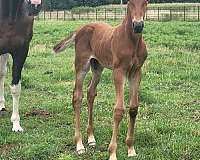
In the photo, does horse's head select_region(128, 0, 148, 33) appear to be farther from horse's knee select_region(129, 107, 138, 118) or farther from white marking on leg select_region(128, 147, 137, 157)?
white marking on leg select_region(128, 147, 137, 157)

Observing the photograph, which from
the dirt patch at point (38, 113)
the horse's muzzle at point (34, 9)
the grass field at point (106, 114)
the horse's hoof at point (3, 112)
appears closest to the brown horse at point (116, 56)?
the grass field at point (106, 114)

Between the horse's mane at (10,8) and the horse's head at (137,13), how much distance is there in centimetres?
278

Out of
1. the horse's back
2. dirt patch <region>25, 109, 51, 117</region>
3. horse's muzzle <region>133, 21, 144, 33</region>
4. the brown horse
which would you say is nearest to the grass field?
dirt patch <region>25, 109, 51, 117</region>

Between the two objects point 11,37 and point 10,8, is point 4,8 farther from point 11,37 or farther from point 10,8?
point 11,37

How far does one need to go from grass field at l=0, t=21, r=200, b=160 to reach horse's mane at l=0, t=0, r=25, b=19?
1961 mm

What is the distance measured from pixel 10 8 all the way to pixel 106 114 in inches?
104

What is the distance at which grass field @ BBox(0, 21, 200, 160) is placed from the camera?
21.4ft

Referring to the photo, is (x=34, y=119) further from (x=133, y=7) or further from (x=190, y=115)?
(x=133, y=7)

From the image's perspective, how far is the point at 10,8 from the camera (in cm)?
791

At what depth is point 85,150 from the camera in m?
6.70

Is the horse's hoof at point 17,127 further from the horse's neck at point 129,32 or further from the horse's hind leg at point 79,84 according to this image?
the horse's neck at point 129,32

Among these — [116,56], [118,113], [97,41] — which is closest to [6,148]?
[118,113]

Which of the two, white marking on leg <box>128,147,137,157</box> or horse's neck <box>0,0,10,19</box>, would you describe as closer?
white marking on leg <box>128,147,137,157</box>

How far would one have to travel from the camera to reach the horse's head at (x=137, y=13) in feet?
18.0
